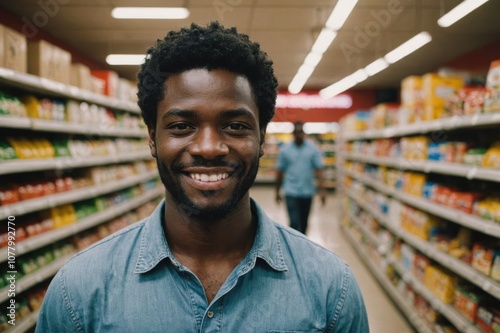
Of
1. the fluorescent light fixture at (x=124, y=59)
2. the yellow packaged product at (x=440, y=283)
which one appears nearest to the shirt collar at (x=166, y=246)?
the yellow packaged product at (x=440, y=283)

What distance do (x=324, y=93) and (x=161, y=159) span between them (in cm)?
1442

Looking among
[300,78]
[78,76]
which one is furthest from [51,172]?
[300,78]

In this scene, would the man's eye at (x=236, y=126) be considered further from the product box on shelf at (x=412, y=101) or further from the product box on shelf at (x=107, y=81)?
the product box on shelf at (x=107, y=81)

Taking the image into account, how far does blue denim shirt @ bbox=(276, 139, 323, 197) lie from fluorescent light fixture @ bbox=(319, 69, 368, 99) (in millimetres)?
6179

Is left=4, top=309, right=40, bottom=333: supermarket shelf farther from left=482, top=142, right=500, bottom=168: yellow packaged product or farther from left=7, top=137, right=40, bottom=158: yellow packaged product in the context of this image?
left=482, top=142, right=500, bottom=168: yellow packaged product

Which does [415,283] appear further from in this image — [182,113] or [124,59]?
[124,59]

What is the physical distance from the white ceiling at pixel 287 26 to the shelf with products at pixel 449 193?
Result: 2.09 meters

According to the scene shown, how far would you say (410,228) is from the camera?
164 inches

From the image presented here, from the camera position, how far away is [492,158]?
8.75ft

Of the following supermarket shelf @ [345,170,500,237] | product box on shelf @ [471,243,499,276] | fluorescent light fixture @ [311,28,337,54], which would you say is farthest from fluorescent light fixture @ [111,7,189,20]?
product box on shelf @ [471,243,499,276]

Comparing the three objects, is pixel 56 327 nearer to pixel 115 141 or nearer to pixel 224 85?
pixel 224 85

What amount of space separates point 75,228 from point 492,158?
3.66 meters

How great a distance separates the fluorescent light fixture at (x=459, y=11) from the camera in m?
5.73

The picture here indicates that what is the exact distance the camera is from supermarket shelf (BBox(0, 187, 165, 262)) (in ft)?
10.4
